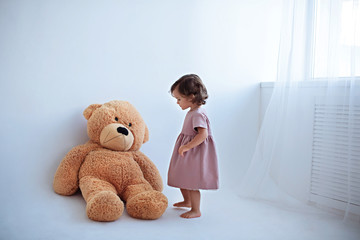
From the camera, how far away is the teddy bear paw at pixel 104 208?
1328 mm

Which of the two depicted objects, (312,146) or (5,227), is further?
(312,146)

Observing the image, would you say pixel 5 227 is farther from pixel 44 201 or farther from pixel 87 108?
pixel 87 108

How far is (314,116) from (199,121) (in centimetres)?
64

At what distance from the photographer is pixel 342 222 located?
59.9 inches

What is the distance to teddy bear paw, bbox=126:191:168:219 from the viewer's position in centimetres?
140

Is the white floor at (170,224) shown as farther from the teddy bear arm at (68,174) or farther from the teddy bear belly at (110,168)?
the teddy bear belly at (110,168)

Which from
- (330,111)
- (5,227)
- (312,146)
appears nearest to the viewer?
(5,227)

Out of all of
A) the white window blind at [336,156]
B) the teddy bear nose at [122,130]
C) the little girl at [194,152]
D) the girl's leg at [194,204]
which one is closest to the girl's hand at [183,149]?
the little girl at [194,152]

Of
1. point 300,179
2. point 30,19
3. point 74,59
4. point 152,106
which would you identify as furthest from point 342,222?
point 30,19

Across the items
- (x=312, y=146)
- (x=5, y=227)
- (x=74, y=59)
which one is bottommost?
(x=5, y=227)

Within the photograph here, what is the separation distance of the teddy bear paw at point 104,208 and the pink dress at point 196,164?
0.31 m

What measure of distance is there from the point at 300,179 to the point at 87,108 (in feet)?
3.74

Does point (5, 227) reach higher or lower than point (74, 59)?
lower

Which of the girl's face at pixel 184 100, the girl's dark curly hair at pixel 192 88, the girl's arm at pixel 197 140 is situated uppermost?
the girl's dark curly hair at pixel 192 88
